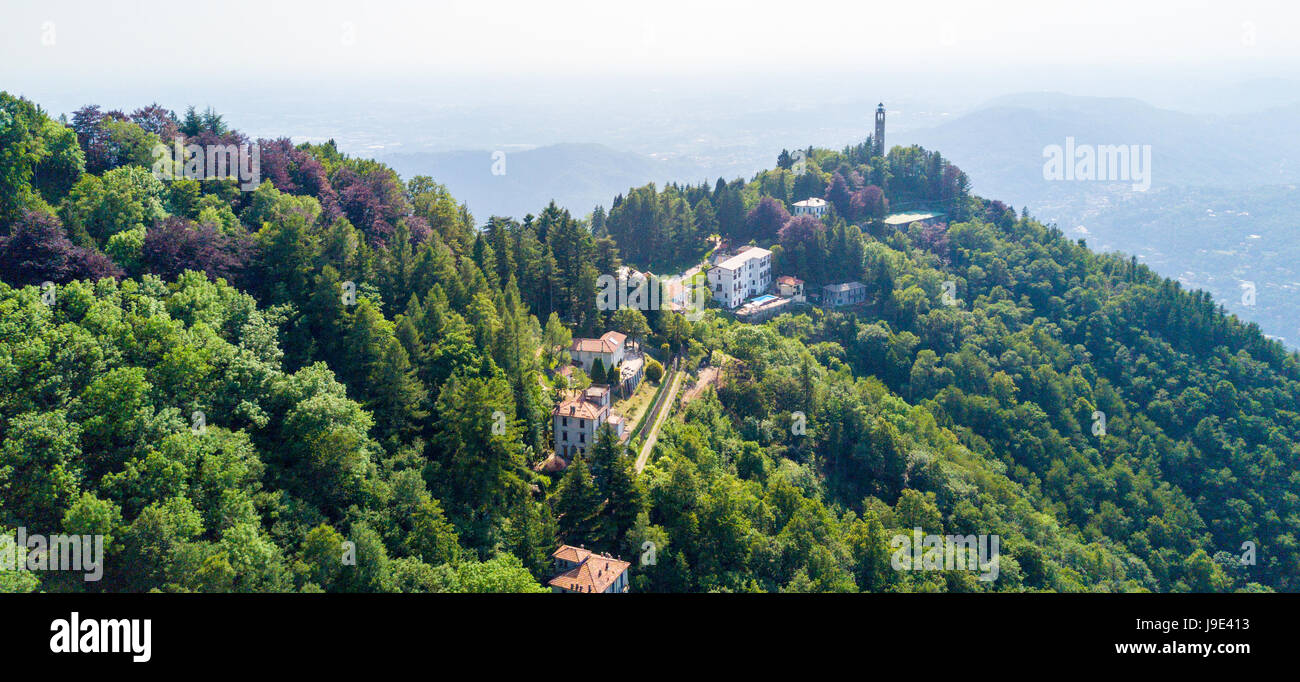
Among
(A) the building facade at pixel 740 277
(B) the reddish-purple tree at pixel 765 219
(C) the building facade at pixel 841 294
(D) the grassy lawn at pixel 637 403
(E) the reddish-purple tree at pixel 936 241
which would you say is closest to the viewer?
(D) the grassy lawn at pixel 637 403

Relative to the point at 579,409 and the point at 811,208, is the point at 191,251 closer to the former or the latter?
the point at 579,409

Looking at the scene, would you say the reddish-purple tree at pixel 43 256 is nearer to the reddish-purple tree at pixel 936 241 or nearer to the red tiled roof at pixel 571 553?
the red tiled roof at pixel 571 553

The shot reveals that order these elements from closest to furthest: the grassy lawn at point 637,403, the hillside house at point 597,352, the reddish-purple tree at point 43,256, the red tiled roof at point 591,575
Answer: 1. the reddish-purple tree at point 43,256
2. the red tiled roof at point 591,575
3. the grassy lawn at point 637,403
4. the hillside house at point 597,352

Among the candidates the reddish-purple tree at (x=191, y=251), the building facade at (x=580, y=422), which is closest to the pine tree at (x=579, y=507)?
the building facade at (x=580, y=422)

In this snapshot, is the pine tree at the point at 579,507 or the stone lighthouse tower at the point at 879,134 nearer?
the pine tree at the point at 579,507

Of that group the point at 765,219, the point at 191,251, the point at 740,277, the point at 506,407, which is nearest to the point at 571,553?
the point at 506,407

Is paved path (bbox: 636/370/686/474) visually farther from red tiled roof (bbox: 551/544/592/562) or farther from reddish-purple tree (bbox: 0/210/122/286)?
reddish-purple tree (bbox: 0/210/122/286)
